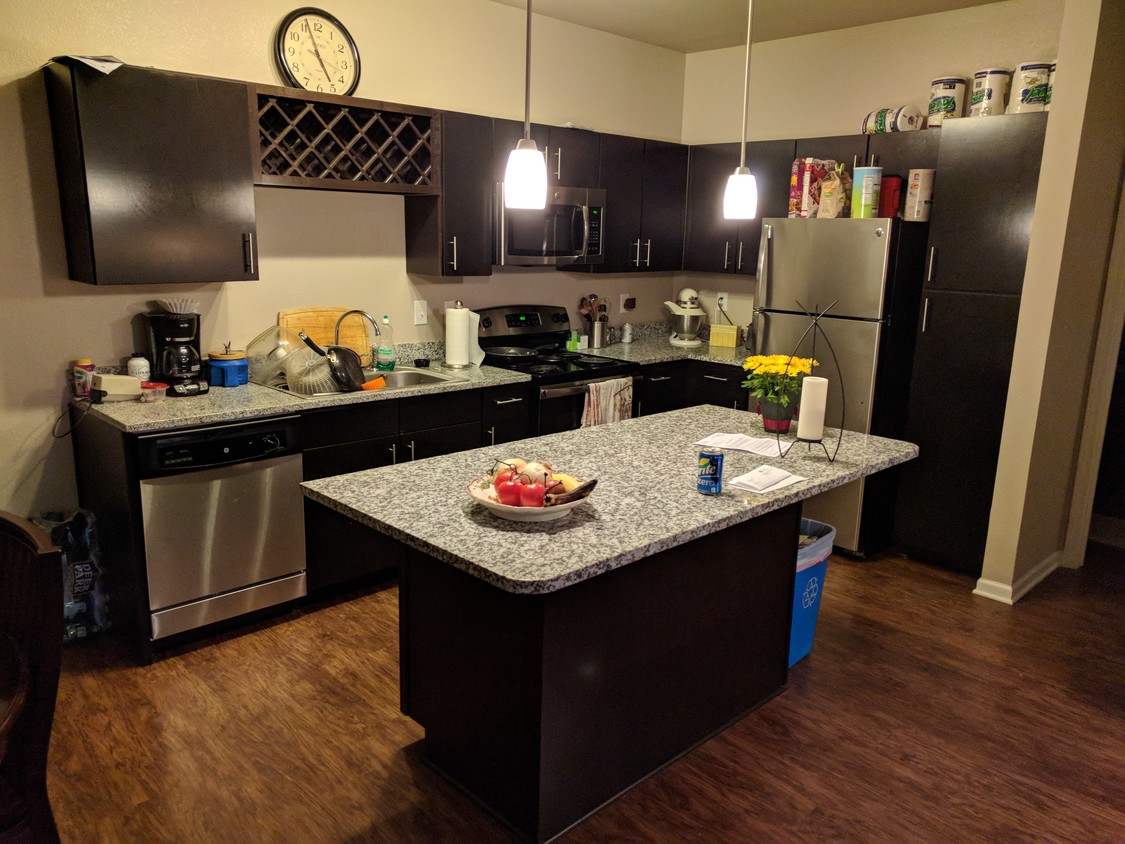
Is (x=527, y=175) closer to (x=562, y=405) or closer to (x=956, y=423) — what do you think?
(x=562, y=405)

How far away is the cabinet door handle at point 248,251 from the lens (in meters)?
3.28

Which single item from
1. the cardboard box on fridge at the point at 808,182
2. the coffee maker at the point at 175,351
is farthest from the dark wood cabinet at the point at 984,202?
the coffee maker at the point at 175,351

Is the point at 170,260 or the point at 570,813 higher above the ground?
the point at 170,260

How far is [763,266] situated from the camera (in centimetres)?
438

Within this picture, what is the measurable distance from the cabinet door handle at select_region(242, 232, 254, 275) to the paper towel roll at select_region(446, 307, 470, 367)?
1112mm

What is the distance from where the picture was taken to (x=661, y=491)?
7.62 feet

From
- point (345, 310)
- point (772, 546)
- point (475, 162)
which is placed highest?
point (475, 162)

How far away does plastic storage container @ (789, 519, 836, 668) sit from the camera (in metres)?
2.93

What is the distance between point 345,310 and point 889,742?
2946 mm

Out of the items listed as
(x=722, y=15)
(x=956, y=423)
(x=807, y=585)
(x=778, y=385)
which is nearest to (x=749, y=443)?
(x=778, y=385)

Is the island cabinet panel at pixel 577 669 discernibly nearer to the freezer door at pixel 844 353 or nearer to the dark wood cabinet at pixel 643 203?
the freezer door at pixel 844 353

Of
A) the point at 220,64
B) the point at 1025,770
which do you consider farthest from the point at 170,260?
the point at 1025,770

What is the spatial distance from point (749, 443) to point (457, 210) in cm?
198

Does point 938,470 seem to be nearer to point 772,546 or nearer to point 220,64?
point 772,546
